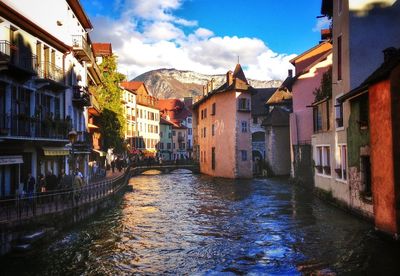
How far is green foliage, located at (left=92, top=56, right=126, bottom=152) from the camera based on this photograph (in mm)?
50000

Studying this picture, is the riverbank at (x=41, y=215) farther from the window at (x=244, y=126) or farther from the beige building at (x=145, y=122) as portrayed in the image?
the beige building at (x=145, y=122)

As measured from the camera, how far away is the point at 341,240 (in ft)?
58.1

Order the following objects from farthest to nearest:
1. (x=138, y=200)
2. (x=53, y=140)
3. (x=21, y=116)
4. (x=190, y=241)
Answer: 1. (x=138, y=200)
2. (x=53, y=140)
3. (x=21, y=116)
4. (x=190, y=241)

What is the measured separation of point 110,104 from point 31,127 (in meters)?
28.6

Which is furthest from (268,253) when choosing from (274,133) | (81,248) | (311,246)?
(274,133)

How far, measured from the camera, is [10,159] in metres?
19.8

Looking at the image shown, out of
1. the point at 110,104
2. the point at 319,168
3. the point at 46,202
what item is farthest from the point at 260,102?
the point at 46,202

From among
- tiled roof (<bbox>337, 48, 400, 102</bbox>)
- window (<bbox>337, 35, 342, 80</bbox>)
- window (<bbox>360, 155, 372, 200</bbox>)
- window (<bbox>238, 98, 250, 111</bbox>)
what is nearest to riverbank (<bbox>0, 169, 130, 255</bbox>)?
window (<bbox>360, 155, 372, 200</bbox>)

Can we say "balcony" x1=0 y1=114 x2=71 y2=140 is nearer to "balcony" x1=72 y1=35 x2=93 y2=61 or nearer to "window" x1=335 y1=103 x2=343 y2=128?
"balcony" x1=72 y1=35 x2=93 y2=61

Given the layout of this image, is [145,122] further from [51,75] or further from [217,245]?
[217,245]

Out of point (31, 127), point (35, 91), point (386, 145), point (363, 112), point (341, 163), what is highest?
point (35, 91)

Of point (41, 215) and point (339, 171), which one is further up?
point (339, 171)

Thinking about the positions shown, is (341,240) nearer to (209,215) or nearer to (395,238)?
(395,238)

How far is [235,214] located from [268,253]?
978cm
